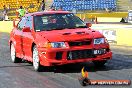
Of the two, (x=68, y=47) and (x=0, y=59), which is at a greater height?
(x=68, y=47)

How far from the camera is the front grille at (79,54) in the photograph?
10.1 meters

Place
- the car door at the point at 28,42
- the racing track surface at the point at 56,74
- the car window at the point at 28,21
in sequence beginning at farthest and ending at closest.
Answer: the car window at the point at 28,21 < the car door at the point at 28,42 < the racing track surface at the point at 56,74

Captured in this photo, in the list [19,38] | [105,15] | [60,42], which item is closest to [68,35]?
[60,42]

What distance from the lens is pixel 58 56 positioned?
10.2 m

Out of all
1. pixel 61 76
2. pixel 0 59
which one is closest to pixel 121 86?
pixel 61 76

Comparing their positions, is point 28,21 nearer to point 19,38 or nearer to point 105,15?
point 19,38

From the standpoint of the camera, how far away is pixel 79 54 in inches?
401

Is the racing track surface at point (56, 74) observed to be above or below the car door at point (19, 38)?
below

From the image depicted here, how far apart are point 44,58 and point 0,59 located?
13.9 ft

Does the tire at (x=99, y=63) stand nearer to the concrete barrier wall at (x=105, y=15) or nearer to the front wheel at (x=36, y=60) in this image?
the front wheel at (x=36, y=60)

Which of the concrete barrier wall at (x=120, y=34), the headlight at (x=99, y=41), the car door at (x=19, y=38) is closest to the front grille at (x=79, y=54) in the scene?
the headlight at (x=99, y=41)

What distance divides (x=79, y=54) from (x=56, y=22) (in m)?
1.66

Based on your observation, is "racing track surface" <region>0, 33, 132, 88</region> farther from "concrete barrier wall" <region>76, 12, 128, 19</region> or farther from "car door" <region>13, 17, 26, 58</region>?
"concrete barrier wall" <region>76, 12, 128, 19</region>

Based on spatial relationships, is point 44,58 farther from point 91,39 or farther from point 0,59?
point 0,59
